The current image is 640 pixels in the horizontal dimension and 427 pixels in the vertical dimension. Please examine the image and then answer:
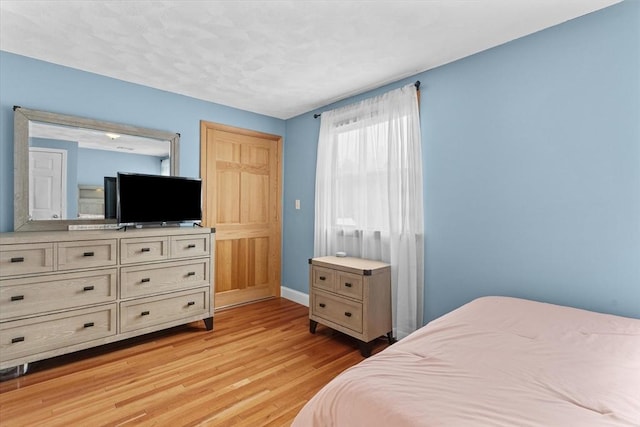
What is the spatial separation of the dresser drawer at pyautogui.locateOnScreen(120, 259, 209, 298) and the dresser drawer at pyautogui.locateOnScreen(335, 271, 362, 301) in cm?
132

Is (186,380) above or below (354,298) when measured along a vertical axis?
below

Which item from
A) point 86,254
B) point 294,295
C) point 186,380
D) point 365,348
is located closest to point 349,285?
point 365,348

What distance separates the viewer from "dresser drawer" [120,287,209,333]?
2572 mm

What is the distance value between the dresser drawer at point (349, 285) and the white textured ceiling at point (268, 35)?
1.78 meters

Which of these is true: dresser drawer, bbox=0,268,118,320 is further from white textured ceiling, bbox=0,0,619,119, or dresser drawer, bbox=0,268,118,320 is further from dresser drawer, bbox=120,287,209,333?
white textured ceiling, bbox=0,0,619,119

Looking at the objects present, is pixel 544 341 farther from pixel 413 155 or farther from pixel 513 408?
pixel 413 155

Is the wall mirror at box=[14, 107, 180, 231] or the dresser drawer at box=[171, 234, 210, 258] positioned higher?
the wall mirror at box=[14, 107, 180, 231]

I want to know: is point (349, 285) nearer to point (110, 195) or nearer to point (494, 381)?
point (494, 381)

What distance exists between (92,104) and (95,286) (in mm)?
1627

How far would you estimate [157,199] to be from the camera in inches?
116

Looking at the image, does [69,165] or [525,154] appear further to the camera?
[69,165]

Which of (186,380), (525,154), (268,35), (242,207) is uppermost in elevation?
(268,35)

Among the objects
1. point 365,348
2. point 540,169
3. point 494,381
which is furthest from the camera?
point 365,348

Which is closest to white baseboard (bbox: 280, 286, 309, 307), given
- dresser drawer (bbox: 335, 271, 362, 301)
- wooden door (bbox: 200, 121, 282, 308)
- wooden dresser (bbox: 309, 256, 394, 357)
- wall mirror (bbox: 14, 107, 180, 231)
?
wooden door (bbox: 200, 121, 282, 308)
